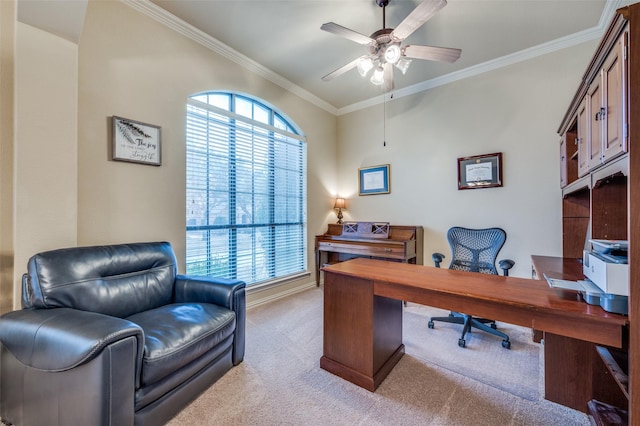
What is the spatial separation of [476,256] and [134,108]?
350cm

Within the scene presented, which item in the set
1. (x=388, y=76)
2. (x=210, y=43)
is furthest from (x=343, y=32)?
(x=210, y=43)

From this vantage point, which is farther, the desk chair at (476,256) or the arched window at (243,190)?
the arched window at (243,190)

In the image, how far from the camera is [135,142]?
2.27m

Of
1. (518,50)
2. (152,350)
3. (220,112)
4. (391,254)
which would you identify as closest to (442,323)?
(391,254)

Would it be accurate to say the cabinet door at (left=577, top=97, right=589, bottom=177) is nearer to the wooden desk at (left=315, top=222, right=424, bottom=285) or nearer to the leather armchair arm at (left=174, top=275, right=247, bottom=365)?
the wooden desk at (left=315, top=222, right=424, bottom=285)

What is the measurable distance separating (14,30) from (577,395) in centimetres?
418

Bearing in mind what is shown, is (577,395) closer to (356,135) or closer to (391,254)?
(391,254)

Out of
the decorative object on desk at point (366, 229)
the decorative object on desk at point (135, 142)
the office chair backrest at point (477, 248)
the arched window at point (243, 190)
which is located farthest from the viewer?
the decorative object on desk at point (366, 229)

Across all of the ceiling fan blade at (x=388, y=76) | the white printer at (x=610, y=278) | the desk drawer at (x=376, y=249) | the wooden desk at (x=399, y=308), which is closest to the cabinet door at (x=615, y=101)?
the white printer at (x=610, y=278)

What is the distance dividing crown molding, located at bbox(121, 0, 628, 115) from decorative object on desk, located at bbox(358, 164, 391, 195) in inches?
41.4

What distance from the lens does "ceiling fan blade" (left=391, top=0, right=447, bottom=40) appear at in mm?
1657

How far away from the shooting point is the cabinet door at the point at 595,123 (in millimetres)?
1396

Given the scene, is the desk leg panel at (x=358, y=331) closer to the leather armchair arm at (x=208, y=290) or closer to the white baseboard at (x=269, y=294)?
the leather armchair arm at (x=208, y=290)

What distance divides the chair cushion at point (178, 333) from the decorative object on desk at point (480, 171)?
3086 mm
